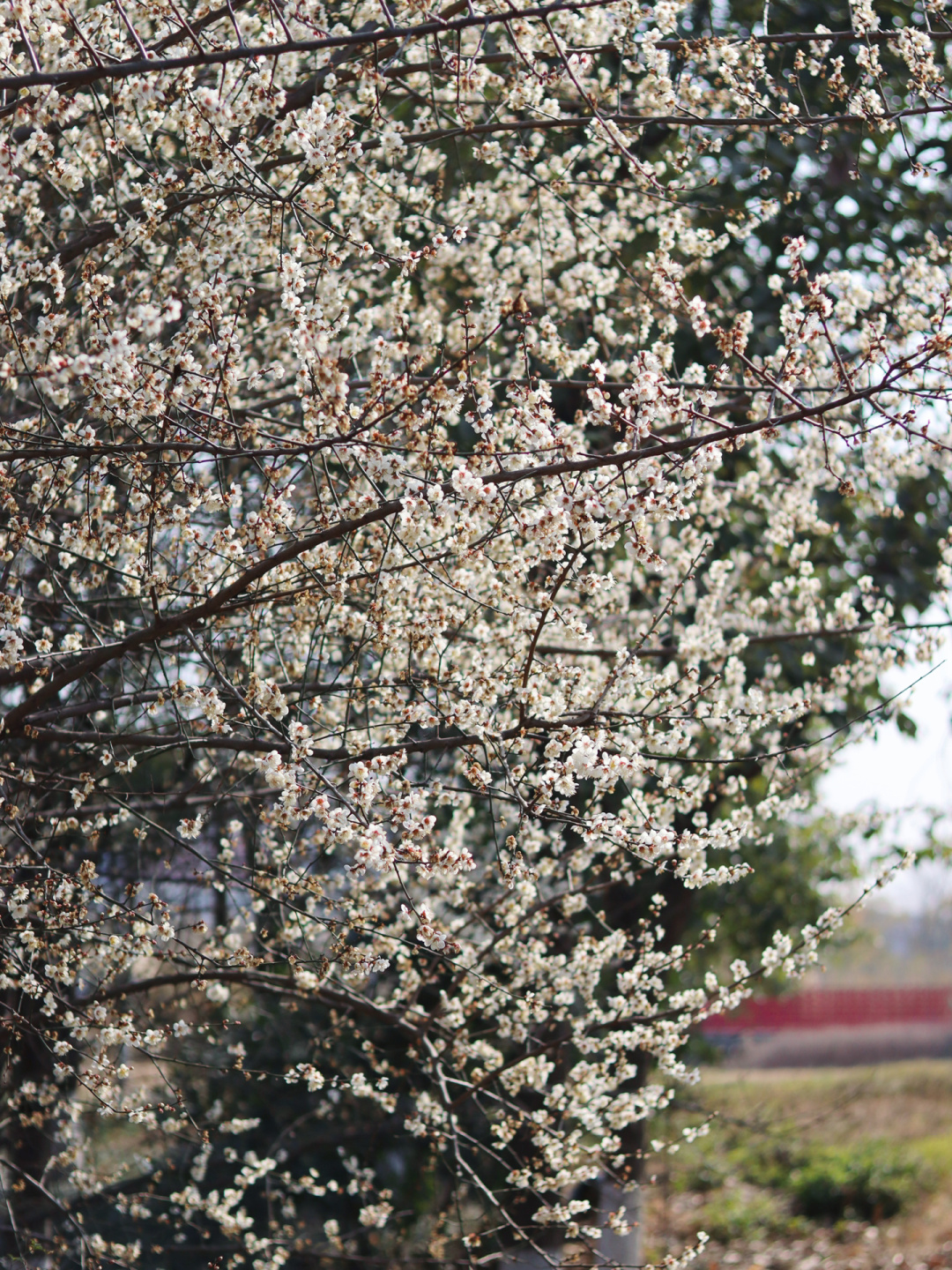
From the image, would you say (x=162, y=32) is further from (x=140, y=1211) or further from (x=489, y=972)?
(x=140, y=1211)

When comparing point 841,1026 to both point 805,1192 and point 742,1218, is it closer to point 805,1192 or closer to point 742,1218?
point 805,1192

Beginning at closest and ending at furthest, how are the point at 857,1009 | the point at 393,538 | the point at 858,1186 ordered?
the point at 393,538 < the point at 858,1186 < the point at 857,1009

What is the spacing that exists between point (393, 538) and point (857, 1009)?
27094 mm

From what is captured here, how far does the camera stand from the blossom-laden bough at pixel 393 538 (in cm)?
274

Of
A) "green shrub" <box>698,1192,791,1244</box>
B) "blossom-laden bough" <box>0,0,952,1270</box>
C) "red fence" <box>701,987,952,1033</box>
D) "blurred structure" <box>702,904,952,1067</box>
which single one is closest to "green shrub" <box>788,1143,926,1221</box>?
"green shrub" <box>698,1192,791,1244</box>

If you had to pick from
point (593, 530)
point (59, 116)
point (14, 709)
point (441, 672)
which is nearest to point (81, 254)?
point (59, 116)

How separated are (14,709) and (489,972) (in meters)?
2.30

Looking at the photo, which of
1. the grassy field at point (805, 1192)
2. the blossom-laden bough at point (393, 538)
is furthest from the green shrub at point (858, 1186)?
the blossom-laden bough at point (393, 538)

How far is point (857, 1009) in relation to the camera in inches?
1069

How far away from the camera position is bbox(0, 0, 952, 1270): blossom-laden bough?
2738 millimetres

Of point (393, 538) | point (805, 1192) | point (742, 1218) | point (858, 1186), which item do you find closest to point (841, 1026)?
point (805, 1192)

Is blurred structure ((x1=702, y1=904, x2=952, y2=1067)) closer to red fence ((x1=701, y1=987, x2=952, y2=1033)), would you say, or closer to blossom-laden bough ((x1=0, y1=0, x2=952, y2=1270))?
red fence ((x1=701, y1=987, x2=952, y2=1033))

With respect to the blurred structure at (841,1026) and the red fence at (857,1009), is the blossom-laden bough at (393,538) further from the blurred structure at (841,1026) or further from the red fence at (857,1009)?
the red fence at (857,1009)

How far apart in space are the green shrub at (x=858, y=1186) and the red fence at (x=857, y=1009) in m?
11.8
